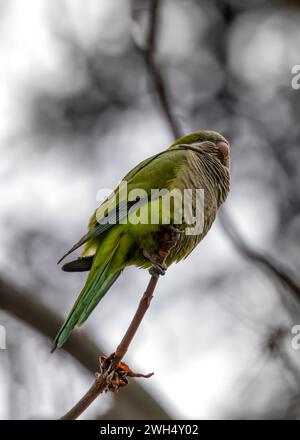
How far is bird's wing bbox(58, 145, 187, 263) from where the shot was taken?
4.04m

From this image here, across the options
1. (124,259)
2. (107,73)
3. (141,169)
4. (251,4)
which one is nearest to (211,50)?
(251,4)

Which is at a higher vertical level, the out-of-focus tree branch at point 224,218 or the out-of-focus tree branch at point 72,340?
the out-of-focus tree branch at point 224,218

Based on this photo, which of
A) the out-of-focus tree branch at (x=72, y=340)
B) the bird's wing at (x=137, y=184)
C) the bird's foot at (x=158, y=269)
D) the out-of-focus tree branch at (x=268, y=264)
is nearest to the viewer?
the bird's foot at (x=158, y=269)

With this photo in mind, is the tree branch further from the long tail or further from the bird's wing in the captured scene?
the long tail

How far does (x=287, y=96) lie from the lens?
28.6 ft

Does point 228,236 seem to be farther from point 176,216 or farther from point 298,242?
point 298,242

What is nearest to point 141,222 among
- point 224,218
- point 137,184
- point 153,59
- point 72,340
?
point 137,184

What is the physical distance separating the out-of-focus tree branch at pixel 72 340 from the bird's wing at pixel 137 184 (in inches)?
28.9

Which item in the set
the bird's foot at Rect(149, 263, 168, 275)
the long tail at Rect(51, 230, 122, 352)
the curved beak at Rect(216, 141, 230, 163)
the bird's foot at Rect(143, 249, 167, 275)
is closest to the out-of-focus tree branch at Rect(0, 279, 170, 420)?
the long tail at Rect(51, 230, 122, 352)

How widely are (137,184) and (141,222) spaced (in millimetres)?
359

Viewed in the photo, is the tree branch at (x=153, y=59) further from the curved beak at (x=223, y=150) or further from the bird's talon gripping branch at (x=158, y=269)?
the bird's talon gripping branch at (x=158, y=269)

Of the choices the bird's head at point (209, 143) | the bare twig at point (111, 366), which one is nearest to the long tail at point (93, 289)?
the bare twig at point (111, 366)

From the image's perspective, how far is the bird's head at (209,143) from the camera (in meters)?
4.72

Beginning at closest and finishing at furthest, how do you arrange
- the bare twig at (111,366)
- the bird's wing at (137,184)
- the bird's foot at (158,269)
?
the bare twig at (111,366)
the bird's foot at (158,269)
the bird's wing at (137,184)
